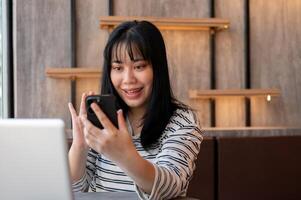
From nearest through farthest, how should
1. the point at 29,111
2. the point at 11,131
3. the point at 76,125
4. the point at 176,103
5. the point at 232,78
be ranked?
the point at 11,131, the point at 76,125, the point at 176,103, the point at 29,111, the point at 232,78

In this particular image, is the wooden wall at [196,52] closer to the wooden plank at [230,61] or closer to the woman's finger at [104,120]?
the wooden plank at [230,61]

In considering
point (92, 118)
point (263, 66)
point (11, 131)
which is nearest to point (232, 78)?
point (263, 66)

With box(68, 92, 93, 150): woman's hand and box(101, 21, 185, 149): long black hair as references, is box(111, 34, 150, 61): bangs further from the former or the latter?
box(68, 92, 93, 150): woman's hand

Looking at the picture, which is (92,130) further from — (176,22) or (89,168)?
(176,22)

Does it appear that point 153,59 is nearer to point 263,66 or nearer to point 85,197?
point 85,197

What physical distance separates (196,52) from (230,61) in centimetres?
24

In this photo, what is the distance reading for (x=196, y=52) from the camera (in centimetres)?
317

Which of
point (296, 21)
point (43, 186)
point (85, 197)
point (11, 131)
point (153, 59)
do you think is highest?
point (296, 21)

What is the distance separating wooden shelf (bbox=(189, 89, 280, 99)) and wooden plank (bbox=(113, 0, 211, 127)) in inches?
4.9

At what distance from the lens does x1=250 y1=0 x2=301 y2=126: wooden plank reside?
10.5 ft

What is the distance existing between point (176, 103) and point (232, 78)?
183cm

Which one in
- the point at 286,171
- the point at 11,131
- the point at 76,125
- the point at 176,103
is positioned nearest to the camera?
the point at 11,131

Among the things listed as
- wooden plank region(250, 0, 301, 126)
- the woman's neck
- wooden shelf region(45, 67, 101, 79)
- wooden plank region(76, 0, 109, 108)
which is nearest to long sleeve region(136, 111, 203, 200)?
the woman's neck

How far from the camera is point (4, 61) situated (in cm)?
304
